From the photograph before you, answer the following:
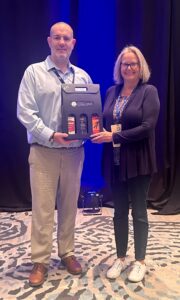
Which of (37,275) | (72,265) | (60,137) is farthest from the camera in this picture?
(72,265)

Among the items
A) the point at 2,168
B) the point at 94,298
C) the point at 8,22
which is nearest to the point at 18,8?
the point at 8,22

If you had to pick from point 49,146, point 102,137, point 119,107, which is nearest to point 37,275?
point 49,146

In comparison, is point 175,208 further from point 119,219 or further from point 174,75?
point 119,219

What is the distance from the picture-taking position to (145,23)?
3715mm

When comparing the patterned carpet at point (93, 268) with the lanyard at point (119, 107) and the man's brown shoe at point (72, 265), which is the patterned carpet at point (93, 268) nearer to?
the man's brown shoe at point (72, 265)

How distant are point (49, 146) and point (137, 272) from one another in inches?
34.9

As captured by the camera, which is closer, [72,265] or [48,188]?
[48,188]

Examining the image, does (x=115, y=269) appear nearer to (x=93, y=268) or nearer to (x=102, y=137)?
(x=93, y=268)

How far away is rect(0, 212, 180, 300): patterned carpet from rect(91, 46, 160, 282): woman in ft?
0.36

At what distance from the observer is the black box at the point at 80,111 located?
208 centimetres

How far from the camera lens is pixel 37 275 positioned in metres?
2.16

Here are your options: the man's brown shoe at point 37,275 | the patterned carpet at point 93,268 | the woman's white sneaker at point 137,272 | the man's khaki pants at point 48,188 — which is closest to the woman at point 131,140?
the woman's white sneaker at point 137,272

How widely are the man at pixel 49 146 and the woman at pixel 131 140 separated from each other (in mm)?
→ 221

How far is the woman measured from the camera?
81.5 inches
